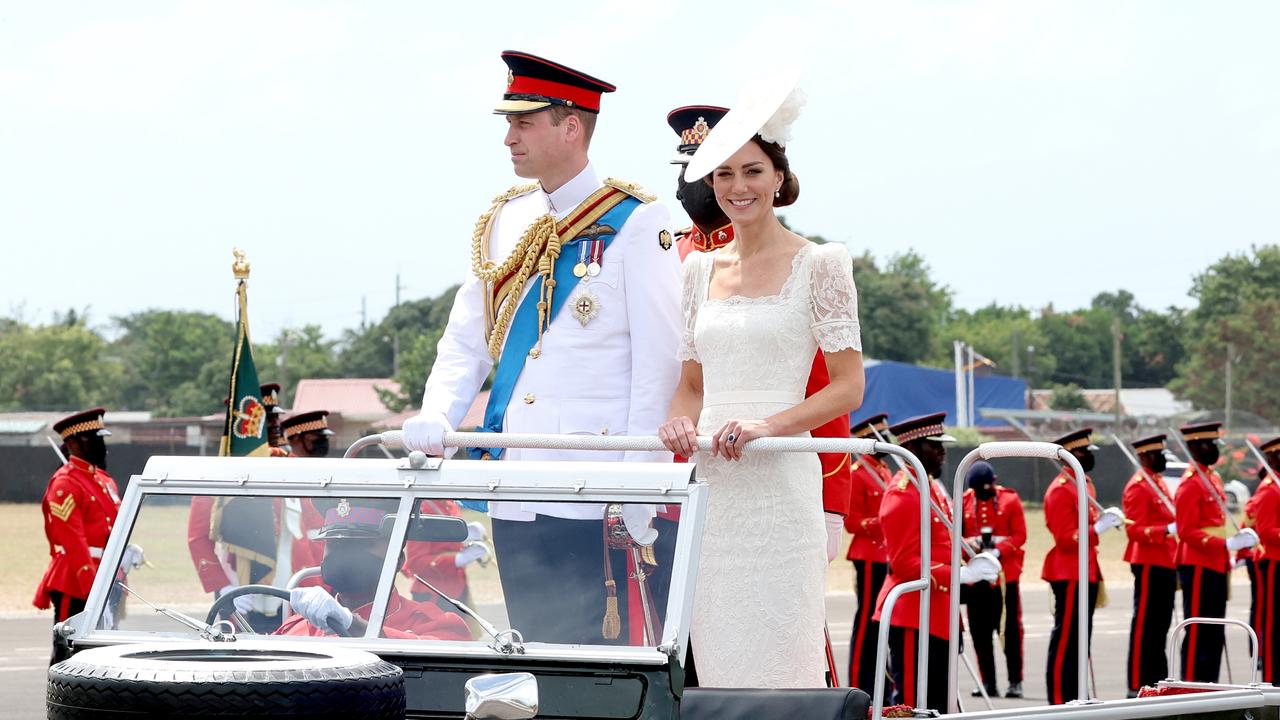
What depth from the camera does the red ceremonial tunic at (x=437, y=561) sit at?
415cm

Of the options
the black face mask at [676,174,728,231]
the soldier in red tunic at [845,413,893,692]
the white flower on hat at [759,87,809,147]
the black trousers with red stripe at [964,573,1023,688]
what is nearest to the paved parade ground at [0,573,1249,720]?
the black trousers with red stripe at [964,573,1023,688]

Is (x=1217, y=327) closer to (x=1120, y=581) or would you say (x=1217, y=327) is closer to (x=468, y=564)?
(x=1120, y=581)

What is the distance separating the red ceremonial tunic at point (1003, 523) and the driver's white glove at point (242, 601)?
9.36 m

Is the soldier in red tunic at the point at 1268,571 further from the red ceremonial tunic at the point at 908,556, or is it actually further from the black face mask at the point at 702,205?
the black face mask at the point at 702,205

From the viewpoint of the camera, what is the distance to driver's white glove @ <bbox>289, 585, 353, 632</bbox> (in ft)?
13.5

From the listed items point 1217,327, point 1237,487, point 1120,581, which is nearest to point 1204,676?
Answer: point 1120,581

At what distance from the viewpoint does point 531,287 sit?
5.06m

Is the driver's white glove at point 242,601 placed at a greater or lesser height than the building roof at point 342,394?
lesser

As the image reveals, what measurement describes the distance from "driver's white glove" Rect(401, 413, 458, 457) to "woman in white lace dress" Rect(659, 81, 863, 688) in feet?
2.04

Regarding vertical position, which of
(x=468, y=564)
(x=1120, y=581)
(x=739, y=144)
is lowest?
(x=1120, y=581)

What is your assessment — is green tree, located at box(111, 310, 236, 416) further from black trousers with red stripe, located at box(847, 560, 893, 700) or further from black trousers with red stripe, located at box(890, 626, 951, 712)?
black trousers with red stripe, located at box(890, 626, 951, 712)

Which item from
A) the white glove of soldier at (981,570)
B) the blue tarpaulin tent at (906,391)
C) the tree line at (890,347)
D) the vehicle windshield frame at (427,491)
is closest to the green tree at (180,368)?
the tree line at (890,347)

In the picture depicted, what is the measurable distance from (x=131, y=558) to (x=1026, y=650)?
13018 mm

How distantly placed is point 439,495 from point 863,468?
9.18 meters
